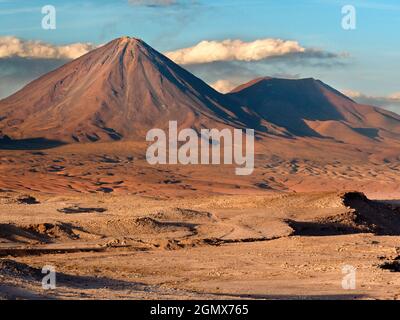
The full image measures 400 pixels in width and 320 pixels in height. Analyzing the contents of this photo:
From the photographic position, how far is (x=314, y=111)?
17725 centimetres

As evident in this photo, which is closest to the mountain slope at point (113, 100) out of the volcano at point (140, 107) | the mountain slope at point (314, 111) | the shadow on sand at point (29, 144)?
the volcano at point (140, 107)

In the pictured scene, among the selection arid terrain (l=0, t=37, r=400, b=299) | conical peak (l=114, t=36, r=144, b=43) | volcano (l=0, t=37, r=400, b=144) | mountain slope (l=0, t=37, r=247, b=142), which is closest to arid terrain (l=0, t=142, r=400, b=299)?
arid terrain (l=0, t=37, r=400, b=299)

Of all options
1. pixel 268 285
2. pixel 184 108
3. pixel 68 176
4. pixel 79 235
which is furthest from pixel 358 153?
pixel 268 285

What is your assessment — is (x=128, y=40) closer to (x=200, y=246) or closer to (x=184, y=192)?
(x=184, y=192)

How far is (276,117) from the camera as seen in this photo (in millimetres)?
165625

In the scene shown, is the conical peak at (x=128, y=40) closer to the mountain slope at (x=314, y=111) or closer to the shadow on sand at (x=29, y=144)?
the mountain slope at (x=314, y=111)

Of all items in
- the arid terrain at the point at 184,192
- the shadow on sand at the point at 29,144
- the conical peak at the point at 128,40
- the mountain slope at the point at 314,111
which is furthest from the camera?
the mountain slope at the point at 314,111

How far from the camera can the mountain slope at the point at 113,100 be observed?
120750 mm

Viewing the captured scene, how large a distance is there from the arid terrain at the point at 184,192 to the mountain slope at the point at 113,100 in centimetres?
32

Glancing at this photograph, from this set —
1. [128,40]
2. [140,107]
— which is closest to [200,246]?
[140,107]

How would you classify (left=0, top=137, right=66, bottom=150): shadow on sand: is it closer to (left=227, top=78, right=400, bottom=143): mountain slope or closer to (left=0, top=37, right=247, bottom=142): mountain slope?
(left=0, top=37, right=247, bottom=142): mountain slope

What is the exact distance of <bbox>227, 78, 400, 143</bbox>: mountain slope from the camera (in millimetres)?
158750

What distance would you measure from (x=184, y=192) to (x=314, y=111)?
A: 10493 centimetres
